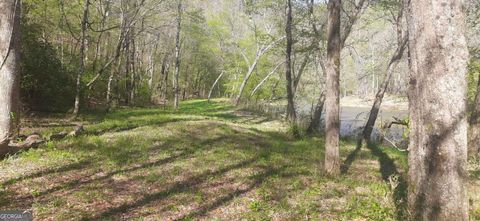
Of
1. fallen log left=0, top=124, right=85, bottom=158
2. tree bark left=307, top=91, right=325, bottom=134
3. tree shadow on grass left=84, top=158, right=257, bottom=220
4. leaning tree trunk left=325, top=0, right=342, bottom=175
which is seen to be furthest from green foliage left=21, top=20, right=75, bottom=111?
leaning tree trunk left=325, top=0, right=342, bottom=175

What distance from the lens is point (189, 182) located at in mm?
9305

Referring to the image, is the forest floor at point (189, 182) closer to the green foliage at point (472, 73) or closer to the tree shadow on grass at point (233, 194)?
the tree shadow on grass at point (233, 194)

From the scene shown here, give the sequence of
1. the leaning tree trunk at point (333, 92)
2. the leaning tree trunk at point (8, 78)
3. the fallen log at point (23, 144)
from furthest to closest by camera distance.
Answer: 1. the leaning tree trunk at point (333, 92)
2. the leaning tree trunk at point (8, 78)
3. the fallen log at point (23, 144)

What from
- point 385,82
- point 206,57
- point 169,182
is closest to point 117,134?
point 169,182

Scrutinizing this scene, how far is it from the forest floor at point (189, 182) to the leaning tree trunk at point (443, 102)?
1929mm

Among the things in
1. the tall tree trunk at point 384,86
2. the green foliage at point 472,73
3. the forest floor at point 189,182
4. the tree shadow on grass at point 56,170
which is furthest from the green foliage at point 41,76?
the green foliage at point 472,73

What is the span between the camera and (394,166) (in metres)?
13.3

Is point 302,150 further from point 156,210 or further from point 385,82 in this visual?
point 156,210

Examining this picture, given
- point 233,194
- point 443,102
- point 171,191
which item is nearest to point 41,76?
point 171,191

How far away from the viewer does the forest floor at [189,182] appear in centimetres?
718

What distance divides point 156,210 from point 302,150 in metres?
9.23

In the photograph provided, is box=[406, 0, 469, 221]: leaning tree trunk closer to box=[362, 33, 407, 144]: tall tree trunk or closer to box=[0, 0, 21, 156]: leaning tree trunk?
box=[0, 0, 21, 156]: leaning tree trunk

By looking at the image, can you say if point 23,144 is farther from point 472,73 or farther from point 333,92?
point 472,73

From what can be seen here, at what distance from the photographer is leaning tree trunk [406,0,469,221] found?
4.70m
